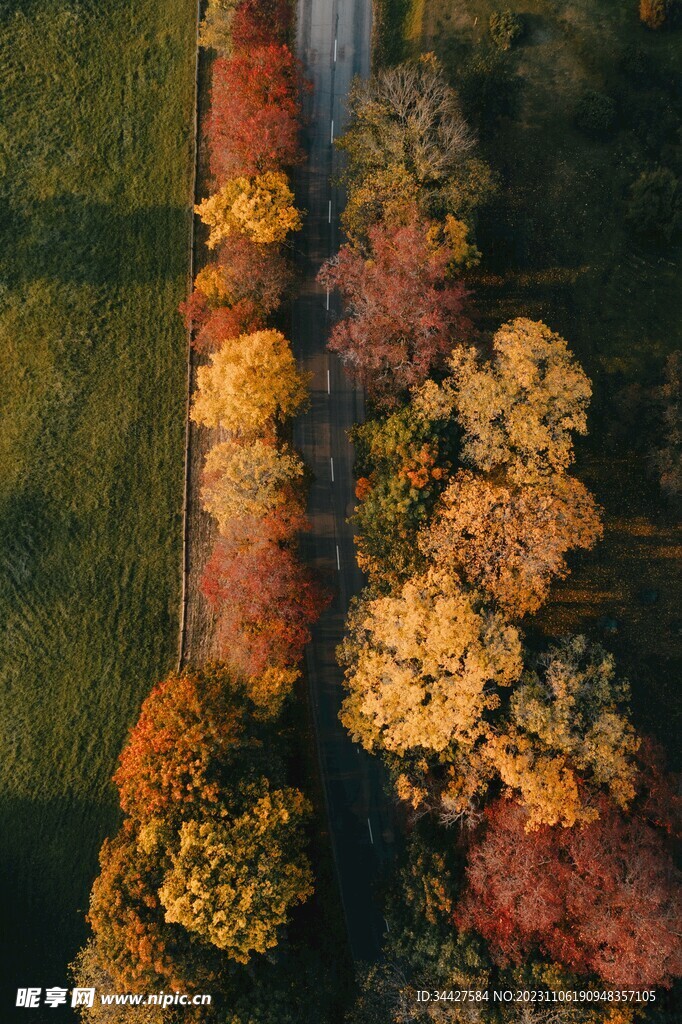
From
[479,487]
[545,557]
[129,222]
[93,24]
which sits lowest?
[545,557]

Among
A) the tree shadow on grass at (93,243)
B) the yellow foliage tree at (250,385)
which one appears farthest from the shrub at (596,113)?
the tree shadow on grass at (93,243)

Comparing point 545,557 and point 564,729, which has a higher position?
point 545,557

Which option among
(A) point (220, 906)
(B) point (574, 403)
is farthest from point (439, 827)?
(B) point (574, 403)

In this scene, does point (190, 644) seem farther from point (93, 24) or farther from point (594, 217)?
point (93, 24)

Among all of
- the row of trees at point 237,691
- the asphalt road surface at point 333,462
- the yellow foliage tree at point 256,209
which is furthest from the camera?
the asphalt road surface at point 333,462

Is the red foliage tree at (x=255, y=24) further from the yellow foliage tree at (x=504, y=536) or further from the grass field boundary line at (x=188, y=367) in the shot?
the yellow foliage tree at (x=504, y=536)

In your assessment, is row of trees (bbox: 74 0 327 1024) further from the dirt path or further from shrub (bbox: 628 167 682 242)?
shrub (bbox: 628 167 682 242)
